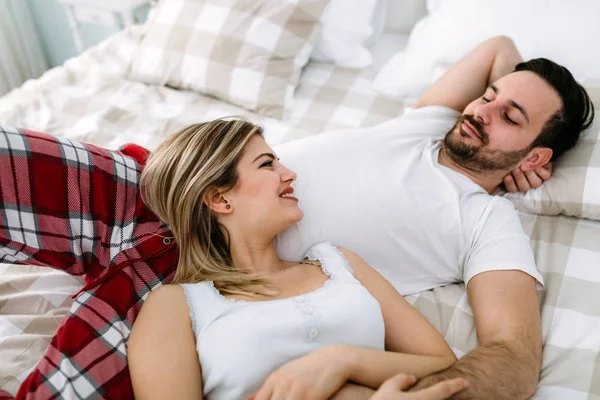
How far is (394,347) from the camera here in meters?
1.07

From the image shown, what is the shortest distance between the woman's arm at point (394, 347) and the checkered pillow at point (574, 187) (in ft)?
1.93

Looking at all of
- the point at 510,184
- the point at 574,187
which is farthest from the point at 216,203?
the point at 574,187

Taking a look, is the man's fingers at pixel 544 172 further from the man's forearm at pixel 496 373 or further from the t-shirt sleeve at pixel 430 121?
the man's forearm at pixel 496 373

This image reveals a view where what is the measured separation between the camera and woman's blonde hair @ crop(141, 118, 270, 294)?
3.64 ft

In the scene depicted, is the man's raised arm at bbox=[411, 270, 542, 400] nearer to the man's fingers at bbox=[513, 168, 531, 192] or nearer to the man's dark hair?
the man's fingers at bbox=[513, 168, 531, 192]

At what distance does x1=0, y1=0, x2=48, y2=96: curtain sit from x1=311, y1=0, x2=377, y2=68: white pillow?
1.78m

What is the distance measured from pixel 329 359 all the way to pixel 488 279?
47 centimetres

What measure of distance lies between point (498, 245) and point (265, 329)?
0.63 metres

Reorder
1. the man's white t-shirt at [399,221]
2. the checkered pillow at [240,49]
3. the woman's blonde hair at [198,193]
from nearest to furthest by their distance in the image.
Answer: the woman's blonde hair at [198,193]
the man's white t-shirt at [399,221]
the checkered pillow at [240,49]

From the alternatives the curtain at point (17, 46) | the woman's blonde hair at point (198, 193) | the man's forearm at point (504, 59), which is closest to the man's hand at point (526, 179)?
the man's forearm at point (504, 59)

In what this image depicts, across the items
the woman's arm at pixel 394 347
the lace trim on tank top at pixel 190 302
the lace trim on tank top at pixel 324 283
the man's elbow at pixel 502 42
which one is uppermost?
the man's elbow at pixel 502 42

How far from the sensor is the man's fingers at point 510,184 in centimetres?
147

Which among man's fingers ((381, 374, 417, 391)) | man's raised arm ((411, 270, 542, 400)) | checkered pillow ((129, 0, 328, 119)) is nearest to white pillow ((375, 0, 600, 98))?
checkered pillow ((129, 0, 328, 119))

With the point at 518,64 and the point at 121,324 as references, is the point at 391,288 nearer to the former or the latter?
the point at 121,324
